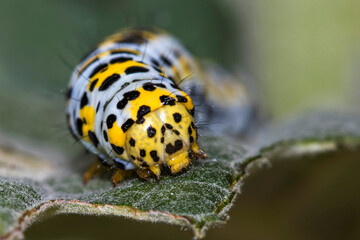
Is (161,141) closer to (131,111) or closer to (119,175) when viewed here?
(131,111)

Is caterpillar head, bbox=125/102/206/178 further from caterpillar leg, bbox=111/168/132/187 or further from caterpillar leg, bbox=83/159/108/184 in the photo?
caterpillar leg, bbox=83/159/108/184

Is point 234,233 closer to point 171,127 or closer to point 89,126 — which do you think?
point 171,127

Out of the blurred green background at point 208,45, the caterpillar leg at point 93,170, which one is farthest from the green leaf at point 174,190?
the blurred green background at point 208,45

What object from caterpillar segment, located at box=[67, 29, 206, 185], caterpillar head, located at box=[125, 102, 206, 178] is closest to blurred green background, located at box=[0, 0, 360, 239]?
caterpillar segment, located at box=[67, 29, 206, 185]

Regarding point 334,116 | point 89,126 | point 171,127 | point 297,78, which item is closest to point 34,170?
point 89,126

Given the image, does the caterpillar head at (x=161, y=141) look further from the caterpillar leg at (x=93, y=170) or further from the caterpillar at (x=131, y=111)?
the caterpillar leg at (x=93, y=170)
